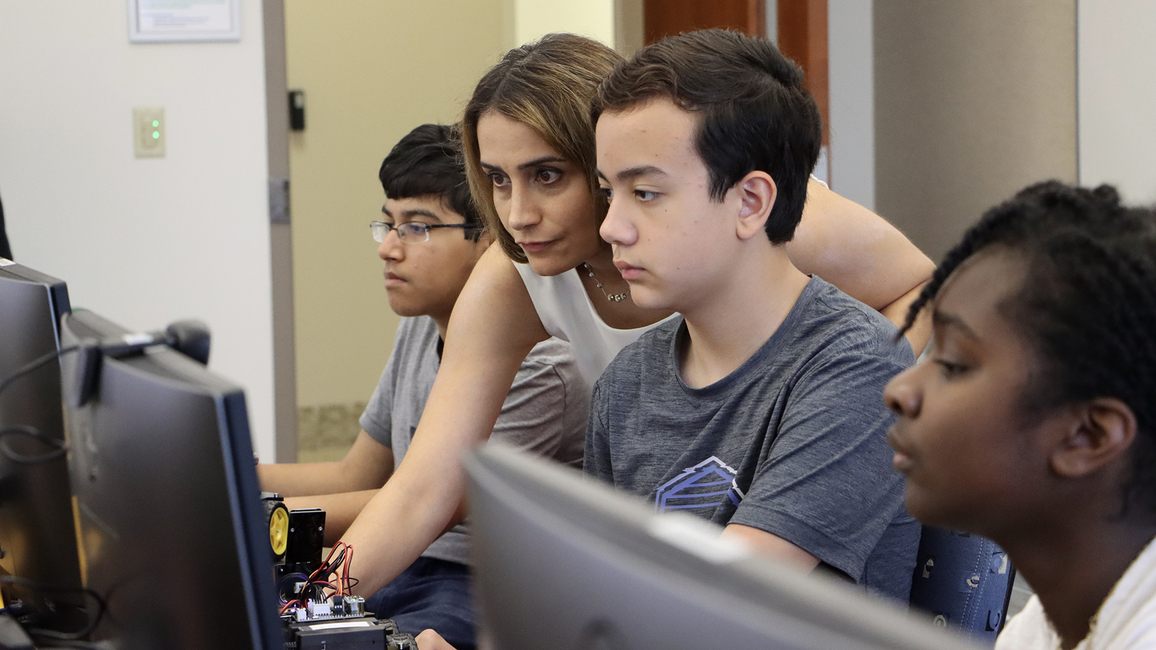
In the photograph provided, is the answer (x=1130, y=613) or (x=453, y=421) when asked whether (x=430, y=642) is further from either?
(x=1130, y=613)

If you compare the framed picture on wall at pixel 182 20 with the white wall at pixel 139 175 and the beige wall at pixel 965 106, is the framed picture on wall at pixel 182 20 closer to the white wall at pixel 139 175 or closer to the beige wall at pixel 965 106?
the white wall at pixel 139 175

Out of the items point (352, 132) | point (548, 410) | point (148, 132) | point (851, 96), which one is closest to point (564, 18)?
point (352, 132)

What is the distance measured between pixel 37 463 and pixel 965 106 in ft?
7.92

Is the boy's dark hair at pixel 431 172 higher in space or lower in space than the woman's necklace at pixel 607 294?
higher

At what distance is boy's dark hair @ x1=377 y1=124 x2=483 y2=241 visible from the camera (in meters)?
1.99

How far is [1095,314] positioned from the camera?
0.72m

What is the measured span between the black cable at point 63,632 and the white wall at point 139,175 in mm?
2064

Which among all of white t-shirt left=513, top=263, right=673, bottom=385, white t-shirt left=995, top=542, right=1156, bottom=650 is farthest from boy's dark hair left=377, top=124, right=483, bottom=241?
white t-shirt left=995, top=542, right=1156, bottom=650

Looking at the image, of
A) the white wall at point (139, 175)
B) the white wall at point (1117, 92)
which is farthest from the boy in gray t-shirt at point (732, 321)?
the white wall at point (139, 175)

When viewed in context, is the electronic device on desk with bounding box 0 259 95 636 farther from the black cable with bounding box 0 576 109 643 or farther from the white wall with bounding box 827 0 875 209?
the white wall with bounding box 827 0 875 209

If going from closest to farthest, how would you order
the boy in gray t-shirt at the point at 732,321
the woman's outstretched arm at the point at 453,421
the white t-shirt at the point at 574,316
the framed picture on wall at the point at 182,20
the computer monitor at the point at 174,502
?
the computer monitor at the point at 174,502 → the boy in gray t-shirt at the point at 732,321 → the woman's outstretched arm at the point at 453,421 → the white t-shirt at the point at 574,316 → the framed picture on wall at the point at 182,20

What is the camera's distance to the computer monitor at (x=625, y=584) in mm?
317

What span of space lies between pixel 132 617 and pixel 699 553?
56cm

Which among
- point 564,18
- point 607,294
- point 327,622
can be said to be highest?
point 564,18
